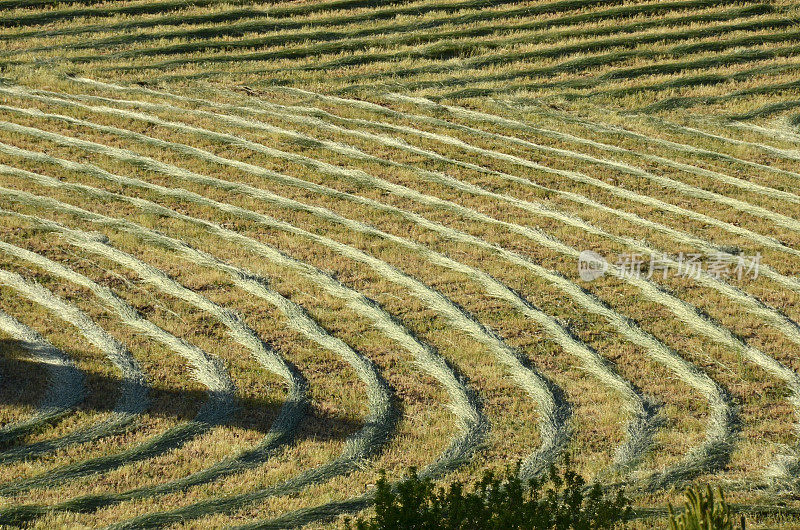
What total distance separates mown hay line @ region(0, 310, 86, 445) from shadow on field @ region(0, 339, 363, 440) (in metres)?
0.11

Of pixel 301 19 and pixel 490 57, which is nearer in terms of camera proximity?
pixel 490 57

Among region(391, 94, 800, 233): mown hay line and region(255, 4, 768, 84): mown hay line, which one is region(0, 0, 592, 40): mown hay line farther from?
region(391, 94, 800, 233): mown hay line

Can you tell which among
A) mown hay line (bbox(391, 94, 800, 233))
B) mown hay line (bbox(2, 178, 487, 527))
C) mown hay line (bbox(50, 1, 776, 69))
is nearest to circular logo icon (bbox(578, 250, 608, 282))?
mown hay line (bbox(391, 94, 800, 233))

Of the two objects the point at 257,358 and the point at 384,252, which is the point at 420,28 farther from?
the point at 257,358

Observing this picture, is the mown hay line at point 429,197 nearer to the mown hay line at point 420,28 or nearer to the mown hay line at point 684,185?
the mown hay line at point 684,185

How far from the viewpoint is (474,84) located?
86.1ft

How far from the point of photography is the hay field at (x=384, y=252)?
11961 mm

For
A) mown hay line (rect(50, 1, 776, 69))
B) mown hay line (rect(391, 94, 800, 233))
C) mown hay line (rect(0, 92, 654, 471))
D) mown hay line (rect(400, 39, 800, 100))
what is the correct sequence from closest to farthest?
1. mown hay line (rect(0, 92, 654, 471))
2. mown hay line (rect(391, 94, 800, 233))
3. mown hay line (rect(400, 39, 800, 100))
4. mown hay line (rect(50, 1, 776, 69))

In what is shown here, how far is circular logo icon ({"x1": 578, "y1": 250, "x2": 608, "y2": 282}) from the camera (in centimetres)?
1750

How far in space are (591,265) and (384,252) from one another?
4163mm

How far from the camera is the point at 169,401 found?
42.8ft

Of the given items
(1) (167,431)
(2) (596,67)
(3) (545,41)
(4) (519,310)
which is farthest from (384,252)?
(3) (545,41)

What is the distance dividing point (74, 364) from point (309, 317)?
156 inches

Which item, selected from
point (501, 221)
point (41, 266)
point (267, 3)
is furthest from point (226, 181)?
point (267, 3)
